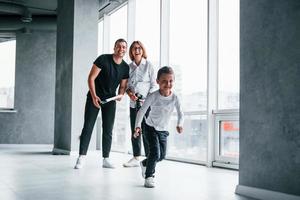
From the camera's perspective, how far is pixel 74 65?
6.52 meters

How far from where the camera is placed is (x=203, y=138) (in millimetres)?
5148

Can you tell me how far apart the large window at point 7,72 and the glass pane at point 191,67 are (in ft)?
18.0

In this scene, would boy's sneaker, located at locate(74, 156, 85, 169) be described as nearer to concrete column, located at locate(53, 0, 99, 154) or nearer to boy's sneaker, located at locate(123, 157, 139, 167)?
boy's sneaker, located at locate(123, 157, 139, 167)

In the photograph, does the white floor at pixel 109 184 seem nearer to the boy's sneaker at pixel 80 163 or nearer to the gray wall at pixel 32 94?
the boy's sneaker at pixel 80 163

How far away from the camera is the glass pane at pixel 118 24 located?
776 cm

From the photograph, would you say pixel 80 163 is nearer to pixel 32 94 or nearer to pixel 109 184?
pixel 109 184

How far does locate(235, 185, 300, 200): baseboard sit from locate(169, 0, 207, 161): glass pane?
2.33 m

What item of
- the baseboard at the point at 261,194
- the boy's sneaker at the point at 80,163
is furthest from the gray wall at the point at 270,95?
the boy's sneaker at the point at 80,163

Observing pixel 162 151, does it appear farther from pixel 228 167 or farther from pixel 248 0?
pixel 228 167

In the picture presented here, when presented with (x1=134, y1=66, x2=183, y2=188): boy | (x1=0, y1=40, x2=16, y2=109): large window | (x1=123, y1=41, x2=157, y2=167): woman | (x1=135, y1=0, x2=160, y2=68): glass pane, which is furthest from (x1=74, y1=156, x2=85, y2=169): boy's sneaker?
(x1=0, y1=40, x2=16, y2=109): large window

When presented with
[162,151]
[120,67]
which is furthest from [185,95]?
[162,151]

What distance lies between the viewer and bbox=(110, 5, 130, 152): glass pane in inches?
289

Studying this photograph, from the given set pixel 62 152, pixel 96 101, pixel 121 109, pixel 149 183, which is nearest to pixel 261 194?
pixel 149 183

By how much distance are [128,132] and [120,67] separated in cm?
302
